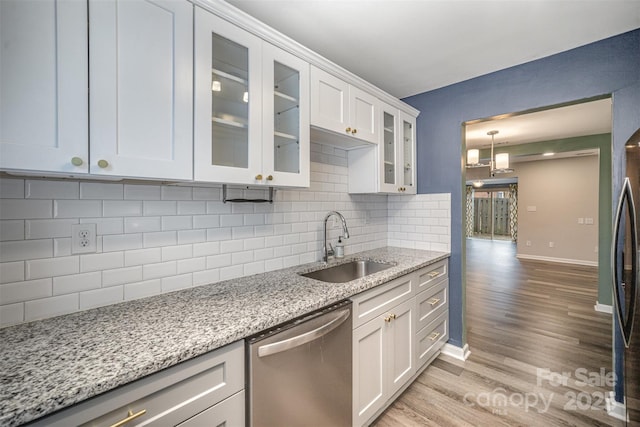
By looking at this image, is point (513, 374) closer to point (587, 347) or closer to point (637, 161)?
point (587, 347)

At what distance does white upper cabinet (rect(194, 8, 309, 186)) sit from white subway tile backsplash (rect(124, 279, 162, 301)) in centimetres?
58

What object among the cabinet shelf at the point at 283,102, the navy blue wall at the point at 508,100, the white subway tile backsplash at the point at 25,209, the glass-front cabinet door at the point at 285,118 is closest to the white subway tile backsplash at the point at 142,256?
the white subway tile backsplash at the point at 25,209

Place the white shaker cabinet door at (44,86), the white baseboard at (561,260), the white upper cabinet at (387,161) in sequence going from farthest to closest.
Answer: the white baseboard at (561,260)
the white upper cabinet at (387,161)
the white shaker cabinet door at (44,86)

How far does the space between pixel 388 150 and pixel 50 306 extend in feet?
7.75

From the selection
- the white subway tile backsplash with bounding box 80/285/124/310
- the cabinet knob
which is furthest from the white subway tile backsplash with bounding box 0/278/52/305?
the cabinet knob

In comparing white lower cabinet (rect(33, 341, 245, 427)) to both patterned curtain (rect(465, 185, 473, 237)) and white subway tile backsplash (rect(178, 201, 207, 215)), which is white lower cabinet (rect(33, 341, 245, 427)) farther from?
patterned curtain (rect(465, 185, 473, 237))

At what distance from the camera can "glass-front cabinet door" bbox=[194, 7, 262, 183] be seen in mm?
1244

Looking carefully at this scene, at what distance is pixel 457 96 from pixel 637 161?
1.53 meters

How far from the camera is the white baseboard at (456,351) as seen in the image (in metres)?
2.51

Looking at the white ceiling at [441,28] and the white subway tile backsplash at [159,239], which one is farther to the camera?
the white ceiling at [441,28]

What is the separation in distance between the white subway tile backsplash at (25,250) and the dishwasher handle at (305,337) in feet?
3.07

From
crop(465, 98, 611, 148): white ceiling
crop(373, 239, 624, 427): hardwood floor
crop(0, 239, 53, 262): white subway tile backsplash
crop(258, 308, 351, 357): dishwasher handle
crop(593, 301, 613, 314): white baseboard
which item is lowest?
crop(373, 239, 624, 427): hardwood floor

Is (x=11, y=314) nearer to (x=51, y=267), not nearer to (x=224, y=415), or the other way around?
(x=51, y=267)

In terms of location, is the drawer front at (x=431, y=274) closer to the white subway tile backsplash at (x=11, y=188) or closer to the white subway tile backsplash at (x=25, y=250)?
the white subway tile backsplash at (x=25, y=250)
